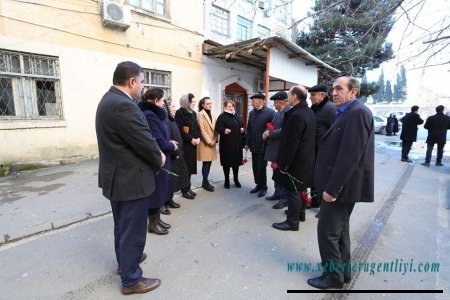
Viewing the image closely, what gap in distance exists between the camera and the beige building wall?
19.7 feet

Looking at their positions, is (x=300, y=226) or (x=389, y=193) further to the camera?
(x=389, y=193)

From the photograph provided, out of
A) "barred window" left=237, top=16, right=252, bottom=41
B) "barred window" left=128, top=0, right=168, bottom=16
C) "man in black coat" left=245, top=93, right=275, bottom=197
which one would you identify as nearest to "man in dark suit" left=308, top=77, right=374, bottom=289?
"man in black coat" left=245, top=93, right=275, bottom=197

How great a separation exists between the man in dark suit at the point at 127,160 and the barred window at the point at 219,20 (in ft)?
30.9

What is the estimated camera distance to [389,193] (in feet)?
17.8

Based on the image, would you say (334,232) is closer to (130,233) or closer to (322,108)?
(130,233)

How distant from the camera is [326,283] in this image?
7.88 feet

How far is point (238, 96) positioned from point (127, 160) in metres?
10.6

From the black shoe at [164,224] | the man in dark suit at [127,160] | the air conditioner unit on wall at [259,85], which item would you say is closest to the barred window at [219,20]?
the air conditioner unit on wall at [259,85]

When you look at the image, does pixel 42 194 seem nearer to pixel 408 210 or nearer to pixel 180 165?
pixel 180 165

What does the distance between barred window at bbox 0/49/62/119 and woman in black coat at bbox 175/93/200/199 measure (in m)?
4.17

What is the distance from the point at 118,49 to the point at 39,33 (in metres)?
1.89

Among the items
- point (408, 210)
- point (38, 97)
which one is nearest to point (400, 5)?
point (408, 210)

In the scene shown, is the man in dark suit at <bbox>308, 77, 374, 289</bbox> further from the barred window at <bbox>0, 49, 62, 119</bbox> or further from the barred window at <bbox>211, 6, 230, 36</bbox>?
the barred window at <bbox>211, 6, 230, 36</bbox>

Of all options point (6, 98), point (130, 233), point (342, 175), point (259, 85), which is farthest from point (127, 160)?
point (259, 85)
